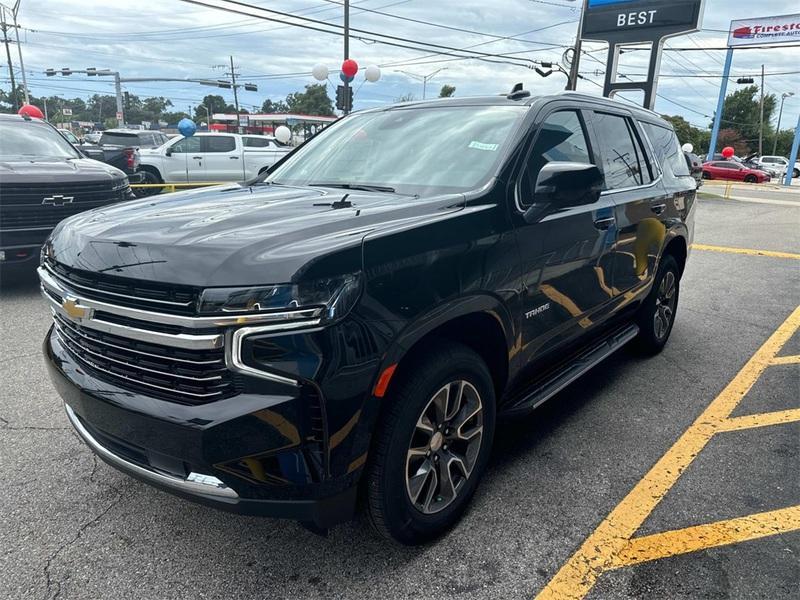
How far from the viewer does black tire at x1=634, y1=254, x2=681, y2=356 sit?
4578 mm

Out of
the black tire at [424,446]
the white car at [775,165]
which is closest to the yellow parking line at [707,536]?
the black tire at [424,446]

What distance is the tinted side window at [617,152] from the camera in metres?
3.71

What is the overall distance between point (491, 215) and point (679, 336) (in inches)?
147

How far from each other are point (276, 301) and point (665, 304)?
4.04 meters

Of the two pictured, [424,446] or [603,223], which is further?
[603,223]

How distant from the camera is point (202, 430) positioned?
6.12ft

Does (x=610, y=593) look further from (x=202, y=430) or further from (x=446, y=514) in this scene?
(x=202, y=430)

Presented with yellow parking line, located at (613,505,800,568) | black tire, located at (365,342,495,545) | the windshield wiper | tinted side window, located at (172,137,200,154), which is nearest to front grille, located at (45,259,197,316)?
black tire, located at (365,342,495,545)

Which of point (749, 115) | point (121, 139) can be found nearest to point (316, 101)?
point (749, 115)

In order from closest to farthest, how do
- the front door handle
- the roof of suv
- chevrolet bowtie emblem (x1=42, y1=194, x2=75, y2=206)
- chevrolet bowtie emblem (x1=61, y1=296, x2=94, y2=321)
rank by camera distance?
1. chevrolet bowtie emblem (x1=61, y1=296, x2=94, y2=321)
2. the roof of suv
3. the front door handle
4. chevrolet bowtie emblem (x1=42, y1=194, x2=75, y2=206)

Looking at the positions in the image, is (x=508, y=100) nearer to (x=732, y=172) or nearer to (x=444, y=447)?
(x=444, y=447)

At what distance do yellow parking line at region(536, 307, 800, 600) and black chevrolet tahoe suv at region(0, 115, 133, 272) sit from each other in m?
5.94

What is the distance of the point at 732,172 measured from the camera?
125 feet

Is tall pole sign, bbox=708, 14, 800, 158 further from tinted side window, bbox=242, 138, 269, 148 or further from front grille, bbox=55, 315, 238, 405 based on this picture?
front grille, bbox=55, 315, 238, 405
